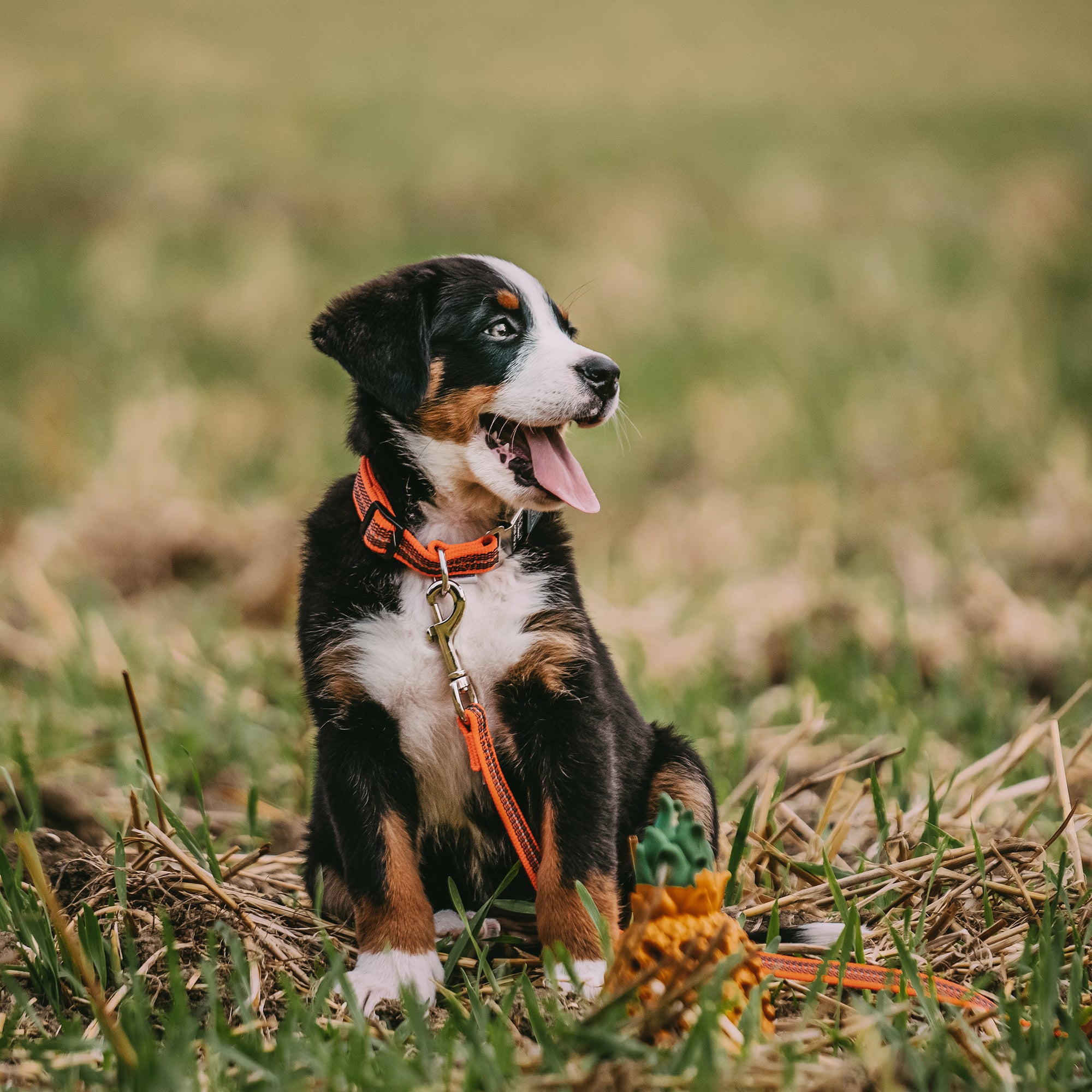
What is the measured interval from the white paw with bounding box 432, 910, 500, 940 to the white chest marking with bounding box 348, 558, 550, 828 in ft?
1.03

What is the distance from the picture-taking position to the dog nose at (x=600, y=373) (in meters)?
2.66

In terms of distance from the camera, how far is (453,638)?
255 centimetres

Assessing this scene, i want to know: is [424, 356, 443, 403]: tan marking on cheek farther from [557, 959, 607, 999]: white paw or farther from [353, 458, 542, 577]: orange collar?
[557, 959, 607, 999]: white paw

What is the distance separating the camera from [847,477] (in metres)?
8.28

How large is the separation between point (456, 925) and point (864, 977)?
0.95 metres

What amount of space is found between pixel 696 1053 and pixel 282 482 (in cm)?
723

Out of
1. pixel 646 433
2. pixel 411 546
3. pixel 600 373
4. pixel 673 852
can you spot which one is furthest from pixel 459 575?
pixel 646 433

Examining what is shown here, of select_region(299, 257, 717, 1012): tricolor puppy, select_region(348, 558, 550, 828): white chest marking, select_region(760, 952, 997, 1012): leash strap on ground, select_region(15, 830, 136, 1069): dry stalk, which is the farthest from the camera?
select_region(348, 558, 550, 828): white chest marking

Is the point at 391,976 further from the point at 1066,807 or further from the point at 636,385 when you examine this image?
the point at 636,385

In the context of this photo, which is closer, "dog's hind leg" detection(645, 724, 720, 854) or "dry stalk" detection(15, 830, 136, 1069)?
"dry stalk" detection(15, 830, 136, 1069)

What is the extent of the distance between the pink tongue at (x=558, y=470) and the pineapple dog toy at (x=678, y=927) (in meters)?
0.77

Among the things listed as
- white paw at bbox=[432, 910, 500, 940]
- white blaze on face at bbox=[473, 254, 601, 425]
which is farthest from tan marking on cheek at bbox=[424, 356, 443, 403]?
white paw at bbox=[432, 910, 500, 940]

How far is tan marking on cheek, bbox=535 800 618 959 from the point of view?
2.35 metres

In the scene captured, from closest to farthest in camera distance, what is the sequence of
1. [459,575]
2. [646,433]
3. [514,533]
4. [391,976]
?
1. [391,976]
2. [459,575]
3. [514,533]
4. [646,433]
